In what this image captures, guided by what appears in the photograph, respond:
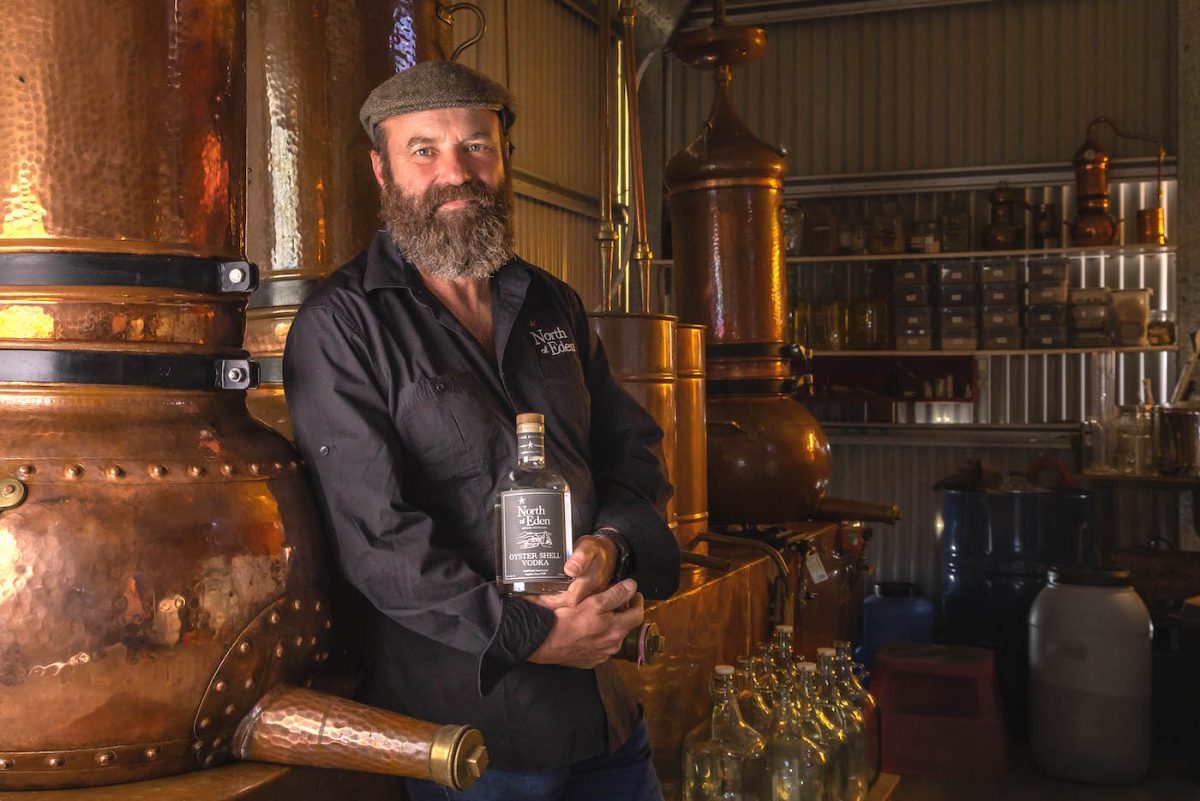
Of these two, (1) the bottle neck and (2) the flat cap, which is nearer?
(1) the bottle neck

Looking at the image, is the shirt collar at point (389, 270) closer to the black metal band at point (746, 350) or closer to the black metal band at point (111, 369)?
the black metal band at point (111, 369)

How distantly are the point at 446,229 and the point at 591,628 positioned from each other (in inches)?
24.9

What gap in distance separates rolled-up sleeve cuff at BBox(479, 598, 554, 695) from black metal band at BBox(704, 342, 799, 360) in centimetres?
290

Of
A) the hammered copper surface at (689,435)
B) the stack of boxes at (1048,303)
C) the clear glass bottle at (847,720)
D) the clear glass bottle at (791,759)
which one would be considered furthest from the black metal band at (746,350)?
the stack of boxes at (1048,303)

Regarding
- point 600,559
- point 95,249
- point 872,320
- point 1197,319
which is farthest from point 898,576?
point 95,249

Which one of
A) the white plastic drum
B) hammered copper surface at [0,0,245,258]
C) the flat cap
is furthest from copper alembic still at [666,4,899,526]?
hammered copper surface at [0,0,245,258]

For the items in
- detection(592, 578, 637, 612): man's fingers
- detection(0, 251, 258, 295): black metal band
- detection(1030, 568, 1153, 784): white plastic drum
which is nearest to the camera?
detection(0, 251, 258, 295): black metal band

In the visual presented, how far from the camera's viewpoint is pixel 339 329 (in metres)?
1.66

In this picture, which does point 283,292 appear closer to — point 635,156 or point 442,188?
point 442,188

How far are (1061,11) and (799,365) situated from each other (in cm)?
443

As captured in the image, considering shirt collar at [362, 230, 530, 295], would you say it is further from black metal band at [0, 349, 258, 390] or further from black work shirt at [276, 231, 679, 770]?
black metal band at [0, 349, 258, 390]

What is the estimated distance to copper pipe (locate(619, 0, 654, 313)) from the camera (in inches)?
128

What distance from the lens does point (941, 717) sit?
15.5 feet

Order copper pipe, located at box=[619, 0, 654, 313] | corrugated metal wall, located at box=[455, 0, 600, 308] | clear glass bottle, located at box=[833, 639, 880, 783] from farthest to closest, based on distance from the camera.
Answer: corrugated metal wall, located at box=[455, 0, 600, 308]
copper pipe, located at box=[619, 0, 654, 313]
clear glass bottle, located at box=[833, 639, 880, 783]
